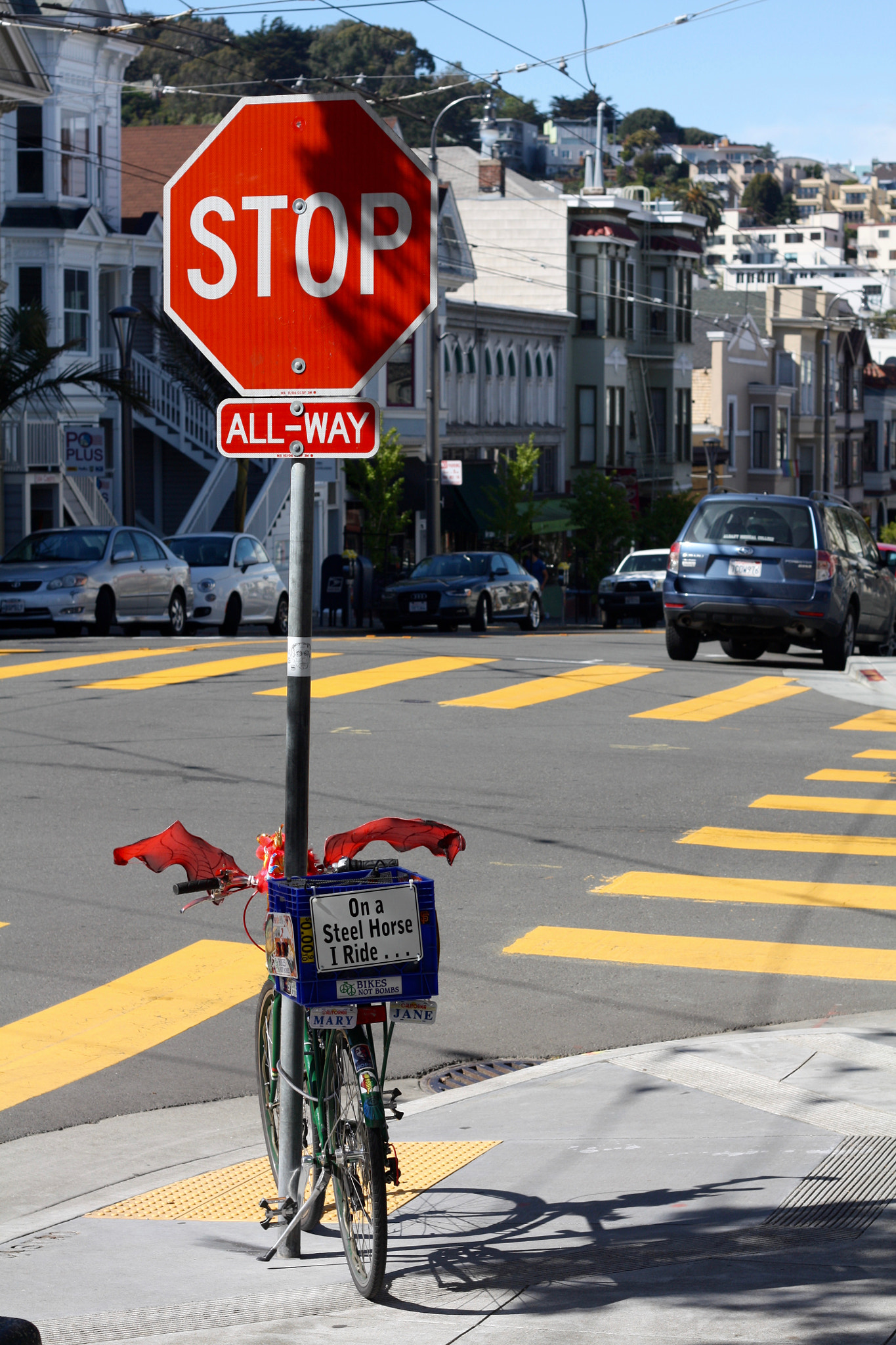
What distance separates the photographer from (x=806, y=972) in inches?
310

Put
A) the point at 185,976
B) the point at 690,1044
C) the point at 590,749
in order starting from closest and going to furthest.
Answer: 1. the point at 690,1044
2. the point at 185,976
3. the point at 590,749

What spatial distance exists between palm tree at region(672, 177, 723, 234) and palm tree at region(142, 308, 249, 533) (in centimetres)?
9771

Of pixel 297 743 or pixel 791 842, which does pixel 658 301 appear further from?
pixel 297 743

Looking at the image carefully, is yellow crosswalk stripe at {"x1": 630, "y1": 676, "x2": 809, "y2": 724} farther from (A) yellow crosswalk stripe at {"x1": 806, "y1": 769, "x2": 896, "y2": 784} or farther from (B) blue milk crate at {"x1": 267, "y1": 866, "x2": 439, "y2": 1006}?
(B) blue milk crate at {"x1": 267, "y1": 866, "x2": 439, "y2": 1006}

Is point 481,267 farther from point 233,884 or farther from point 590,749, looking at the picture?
point 233,884

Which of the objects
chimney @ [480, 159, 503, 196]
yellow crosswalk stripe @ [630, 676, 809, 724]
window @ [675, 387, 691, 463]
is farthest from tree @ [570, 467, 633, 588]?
yellow crosswalk stripe @ [630, 676, 809, 724]

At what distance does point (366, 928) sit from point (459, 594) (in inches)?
980

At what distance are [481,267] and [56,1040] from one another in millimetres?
59355

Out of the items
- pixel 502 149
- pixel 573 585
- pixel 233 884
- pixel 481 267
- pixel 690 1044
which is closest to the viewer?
pixel 233 884

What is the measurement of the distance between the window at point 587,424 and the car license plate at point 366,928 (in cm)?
5843

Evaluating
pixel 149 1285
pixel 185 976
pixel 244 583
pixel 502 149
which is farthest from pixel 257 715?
pixel 502 149

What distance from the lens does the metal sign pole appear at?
4.55m

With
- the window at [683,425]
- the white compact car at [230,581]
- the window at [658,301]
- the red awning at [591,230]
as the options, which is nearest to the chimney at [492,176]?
the red awning at [591,230]

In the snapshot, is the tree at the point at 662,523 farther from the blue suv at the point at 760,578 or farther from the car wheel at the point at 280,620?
the blue suv at the point at 760,578
